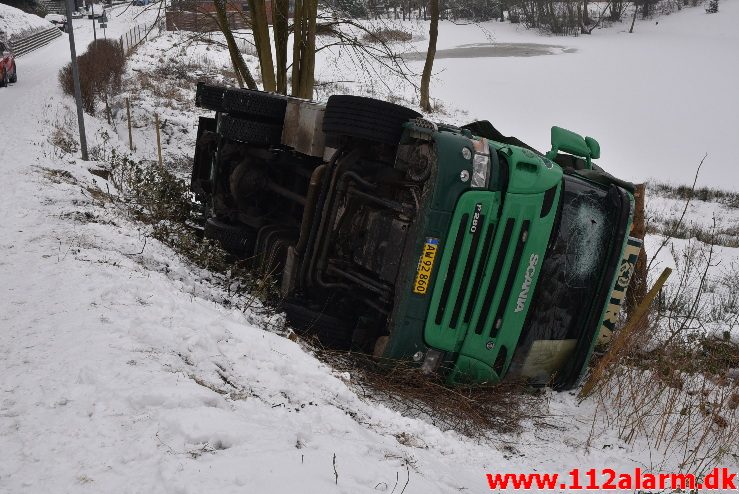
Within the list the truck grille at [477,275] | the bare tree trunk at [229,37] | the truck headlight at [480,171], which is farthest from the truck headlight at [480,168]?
the bare tree trunk at [229,37]

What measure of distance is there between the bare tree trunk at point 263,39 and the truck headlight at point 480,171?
7779mm

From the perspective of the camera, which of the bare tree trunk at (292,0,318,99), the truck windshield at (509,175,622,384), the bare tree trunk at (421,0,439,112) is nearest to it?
the truck windshield at (509,175,622,384)

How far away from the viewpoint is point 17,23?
96.7 ft

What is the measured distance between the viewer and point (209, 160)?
6.90 meters

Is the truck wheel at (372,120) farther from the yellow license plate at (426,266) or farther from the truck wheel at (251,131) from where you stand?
the truck wheel at (251,131)

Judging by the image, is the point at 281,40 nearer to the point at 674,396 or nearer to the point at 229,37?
the point at 229,37

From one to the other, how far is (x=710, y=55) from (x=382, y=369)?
4676 centimetres

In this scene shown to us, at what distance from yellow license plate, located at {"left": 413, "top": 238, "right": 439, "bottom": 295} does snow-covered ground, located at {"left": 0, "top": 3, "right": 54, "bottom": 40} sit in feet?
95.9

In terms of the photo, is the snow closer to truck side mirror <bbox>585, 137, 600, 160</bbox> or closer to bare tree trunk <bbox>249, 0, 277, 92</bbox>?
bare tree trunk <bbox>249, 0, 277, 92</bbox>

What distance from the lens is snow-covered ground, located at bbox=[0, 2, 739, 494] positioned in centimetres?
229

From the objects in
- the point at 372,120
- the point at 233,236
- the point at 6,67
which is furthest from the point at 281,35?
the point at 6,67

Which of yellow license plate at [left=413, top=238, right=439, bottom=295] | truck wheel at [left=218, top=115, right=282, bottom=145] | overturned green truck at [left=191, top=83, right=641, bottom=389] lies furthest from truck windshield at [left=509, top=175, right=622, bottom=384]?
truck wheel at [left=218, top=115, right=282, bottom=145]

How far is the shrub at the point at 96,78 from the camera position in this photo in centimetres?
1576

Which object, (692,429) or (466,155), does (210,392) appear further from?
(692,429)
